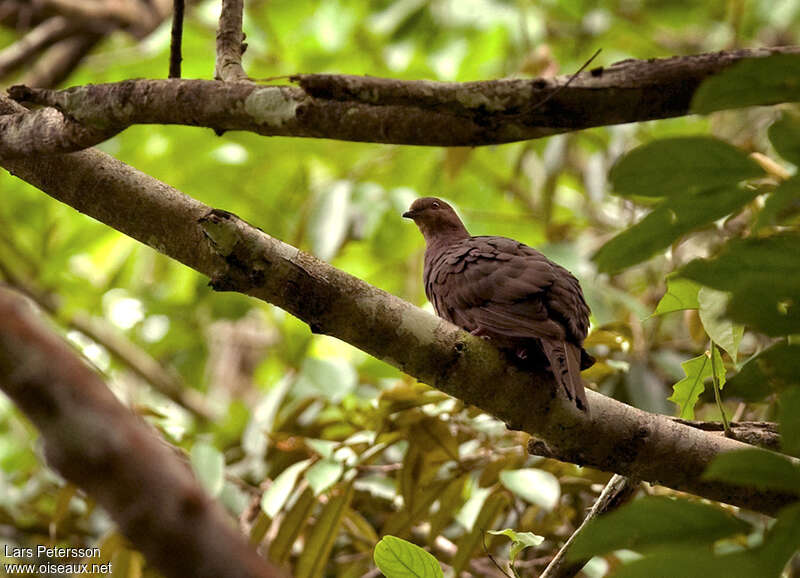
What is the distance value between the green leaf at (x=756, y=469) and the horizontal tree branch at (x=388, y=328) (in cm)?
89

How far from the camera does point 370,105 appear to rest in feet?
7.16

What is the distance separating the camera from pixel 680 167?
4.40 feet

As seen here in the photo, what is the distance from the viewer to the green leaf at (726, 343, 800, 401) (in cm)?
139

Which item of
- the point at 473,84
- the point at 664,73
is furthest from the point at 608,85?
the point at 473,84

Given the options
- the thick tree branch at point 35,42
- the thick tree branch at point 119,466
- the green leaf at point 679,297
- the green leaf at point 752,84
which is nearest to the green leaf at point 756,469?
the green leaf at point 752,84

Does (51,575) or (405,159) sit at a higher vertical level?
(405,159)

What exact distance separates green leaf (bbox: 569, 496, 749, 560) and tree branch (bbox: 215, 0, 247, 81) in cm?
166

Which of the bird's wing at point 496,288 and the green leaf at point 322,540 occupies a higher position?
the bird's wing at point 496,288

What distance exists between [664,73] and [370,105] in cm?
69

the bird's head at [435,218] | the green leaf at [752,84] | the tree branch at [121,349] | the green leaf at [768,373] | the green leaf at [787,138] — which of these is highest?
the bird's head at [435,218]

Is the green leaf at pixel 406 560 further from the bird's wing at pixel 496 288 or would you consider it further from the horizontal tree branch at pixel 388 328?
the bird's wing at pixel 496 288

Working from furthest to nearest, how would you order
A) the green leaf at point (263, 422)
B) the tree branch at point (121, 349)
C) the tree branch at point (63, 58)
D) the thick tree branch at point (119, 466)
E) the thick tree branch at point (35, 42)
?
the tree branch at point (63, 58), the thick tree branch at point (35, 42), the tree branch at point (121, 349), the green leaf at point (263, 422), the thick tree branch at point (119, 466)

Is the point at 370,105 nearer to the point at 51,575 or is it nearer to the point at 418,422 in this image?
the point at 418,422

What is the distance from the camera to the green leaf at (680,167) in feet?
4.37
